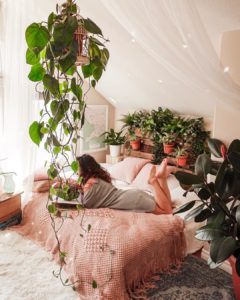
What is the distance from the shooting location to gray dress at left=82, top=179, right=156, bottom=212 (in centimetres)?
245

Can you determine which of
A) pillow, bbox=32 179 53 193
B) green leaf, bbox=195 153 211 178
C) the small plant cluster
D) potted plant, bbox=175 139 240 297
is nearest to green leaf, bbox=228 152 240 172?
potted plant, bbox=175 139 240 297

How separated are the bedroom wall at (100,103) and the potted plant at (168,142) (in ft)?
4.54

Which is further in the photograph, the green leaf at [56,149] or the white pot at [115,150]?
the white pot at [115,150]

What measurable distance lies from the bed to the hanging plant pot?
896mm

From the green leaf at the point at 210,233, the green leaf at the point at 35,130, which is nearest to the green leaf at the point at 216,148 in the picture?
the green leaf at the point at 210,233

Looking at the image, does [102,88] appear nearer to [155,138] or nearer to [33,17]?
[155,138]

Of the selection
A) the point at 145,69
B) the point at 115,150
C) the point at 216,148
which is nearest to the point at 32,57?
the point at 216,148

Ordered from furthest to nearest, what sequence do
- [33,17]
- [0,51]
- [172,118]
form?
[172,118]
[0,51]
[33,17]

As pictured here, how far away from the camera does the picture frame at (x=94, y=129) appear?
426 cm

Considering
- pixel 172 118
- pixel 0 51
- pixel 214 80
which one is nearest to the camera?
pixel 214 80

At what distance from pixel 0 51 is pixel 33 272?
73.5 inches

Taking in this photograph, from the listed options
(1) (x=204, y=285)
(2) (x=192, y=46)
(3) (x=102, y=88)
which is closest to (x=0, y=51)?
(2) (x=192, y=46)

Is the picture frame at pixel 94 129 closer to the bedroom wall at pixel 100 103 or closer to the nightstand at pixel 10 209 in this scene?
the bedroom wall at pixel 100 103

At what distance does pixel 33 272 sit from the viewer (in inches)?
77.8
